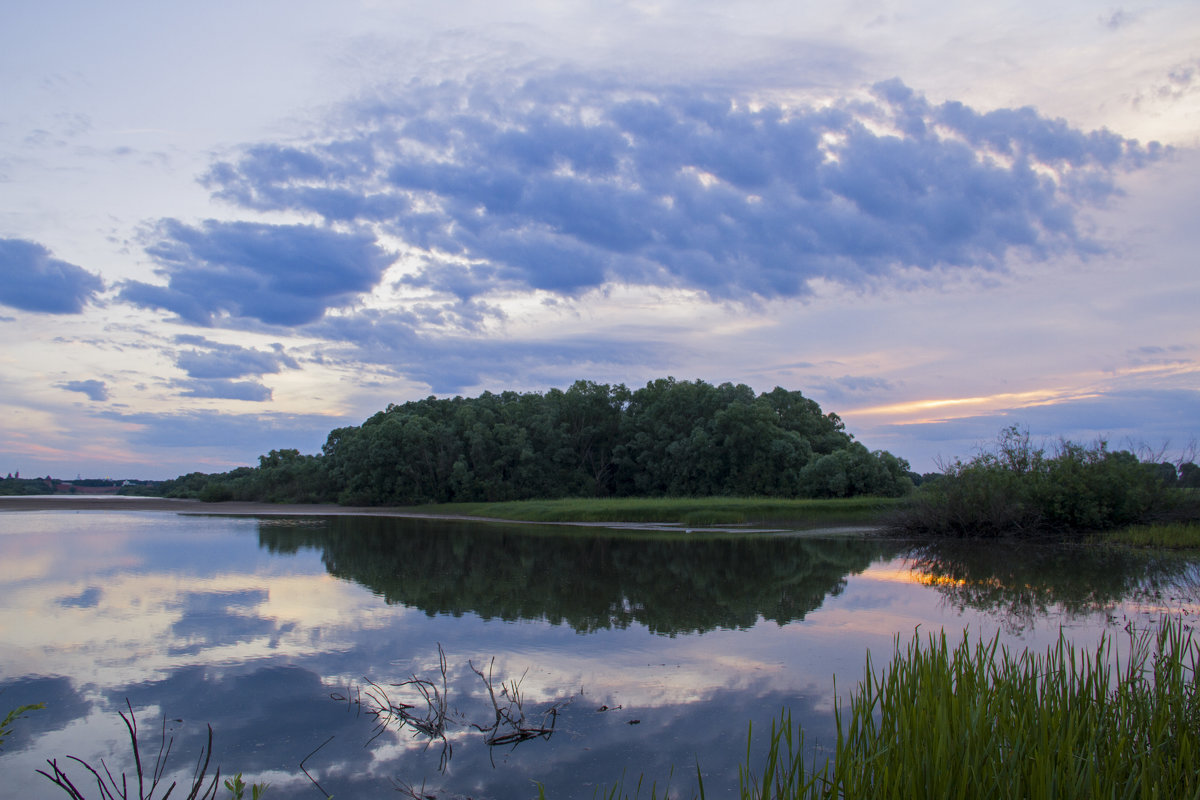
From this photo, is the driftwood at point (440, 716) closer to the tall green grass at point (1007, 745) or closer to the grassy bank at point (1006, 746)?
the grassy bank at point (1006, 746)

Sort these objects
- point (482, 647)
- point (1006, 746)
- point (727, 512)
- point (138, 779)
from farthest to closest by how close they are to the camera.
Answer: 1. point (727, 512)
2. point (482, 647)
3. point (138, 779)
4. point (1006, 746)

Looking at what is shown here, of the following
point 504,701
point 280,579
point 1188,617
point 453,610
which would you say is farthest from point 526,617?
point 1188,617

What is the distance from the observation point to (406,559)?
875 inches

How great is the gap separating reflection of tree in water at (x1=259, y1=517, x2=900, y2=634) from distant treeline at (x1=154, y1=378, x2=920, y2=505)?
2835 cm

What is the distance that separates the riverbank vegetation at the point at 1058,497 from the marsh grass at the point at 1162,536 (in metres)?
1.09

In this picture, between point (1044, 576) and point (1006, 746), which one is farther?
point (1044, 576)

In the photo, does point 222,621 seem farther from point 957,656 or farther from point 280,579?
point 957,656

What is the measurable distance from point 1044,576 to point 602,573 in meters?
10.5

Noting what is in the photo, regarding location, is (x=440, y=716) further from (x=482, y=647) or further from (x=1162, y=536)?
(x=1162, y=536)

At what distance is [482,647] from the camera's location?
10594 mm

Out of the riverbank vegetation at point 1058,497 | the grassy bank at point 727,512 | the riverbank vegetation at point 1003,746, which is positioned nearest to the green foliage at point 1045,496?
the riverbank vegetation at point 1058,497

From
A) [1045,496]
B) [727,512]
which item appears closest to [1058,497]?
[1045,496]

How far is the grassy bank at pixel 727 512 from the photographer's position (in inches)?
1502

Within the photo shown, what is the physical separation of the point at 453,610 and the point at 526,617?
1512mm
